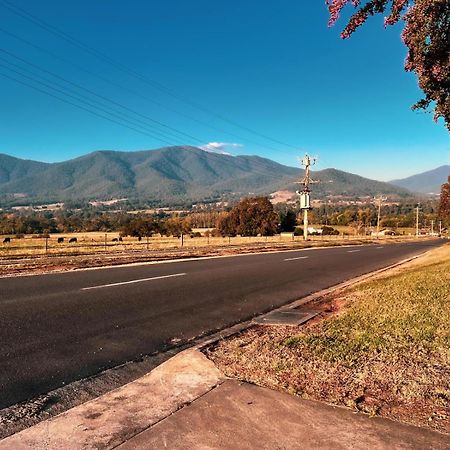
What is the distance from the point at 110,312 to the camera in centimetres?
807

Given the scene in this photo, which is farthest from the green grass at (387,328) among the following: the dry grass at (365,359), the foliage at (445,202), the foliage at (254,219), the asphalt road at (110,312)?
the foliage at (254,219)

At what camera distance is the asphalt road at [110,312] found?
5277 millimetres

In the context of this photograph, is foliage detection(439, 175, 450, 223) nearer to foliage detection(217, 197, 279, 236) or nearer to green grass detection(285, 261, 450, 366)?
foliage detection(217, 197, 279, 236)

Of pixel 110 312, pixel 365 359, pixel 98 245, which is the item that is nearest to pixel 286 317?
pixel 365 359

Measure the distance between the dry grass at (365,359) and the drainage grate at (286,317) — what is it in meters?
0.38

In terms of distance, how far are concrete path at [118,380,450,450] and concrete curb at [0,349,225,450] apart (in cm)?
18

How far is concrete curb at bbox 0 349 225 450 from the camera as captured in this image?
11.2 feet

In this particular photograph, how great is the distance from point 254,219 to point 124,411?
253 feet

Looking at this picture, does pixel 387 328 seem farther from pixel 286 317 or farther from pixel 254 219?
pixel 254 219

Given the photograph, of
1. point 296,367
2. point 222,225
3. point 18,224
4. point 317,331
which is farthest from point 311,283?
point 18,224

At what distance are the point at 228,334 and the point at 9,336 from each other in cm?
325

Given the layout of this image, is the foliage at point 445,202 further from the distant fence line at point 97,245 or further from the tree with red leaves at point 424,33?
the tree with red leaves at point 424,33

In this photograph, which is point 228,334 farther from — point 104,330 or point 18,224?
point 18,224

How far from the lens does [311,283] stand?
1295 centimetres
